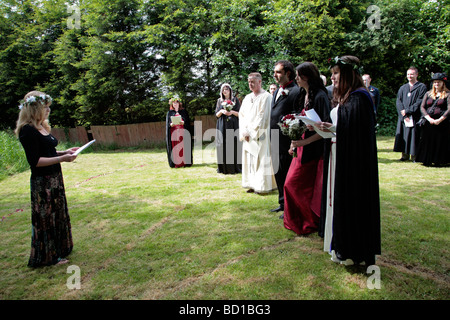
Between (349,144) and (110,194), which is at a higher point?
(349,144)

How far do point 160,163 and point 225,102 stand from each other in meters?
4.47

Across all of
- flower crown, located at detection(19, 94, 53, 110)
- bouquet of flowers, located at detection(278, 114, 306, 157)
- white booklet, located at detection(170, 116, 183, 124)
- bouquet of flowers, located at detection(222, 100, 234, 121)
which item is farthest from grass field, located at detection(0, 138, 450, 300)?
white booklet, located at detection(170, 116, 183, 124)

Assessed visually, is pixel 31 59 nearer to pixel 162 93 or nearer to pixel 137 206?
pixel 162 93

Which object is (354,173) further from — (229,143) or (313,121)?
(229,143)

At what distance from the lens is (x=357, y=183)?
9.53 feet

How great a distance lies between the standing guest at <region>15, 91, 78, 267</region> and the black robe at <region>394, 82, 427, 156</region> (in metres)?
8.45

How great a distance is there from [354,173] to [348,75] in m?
0.97

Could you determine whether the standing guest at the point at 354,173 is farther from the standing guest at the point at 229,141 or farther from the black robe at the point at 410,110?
the black robe at the point at 410,110

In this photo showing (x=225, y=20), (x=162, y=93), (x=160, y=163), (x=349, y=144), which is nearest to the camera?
(x=349, y=144)

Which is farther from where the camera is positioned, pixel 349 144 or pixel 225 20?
pixel 225 20

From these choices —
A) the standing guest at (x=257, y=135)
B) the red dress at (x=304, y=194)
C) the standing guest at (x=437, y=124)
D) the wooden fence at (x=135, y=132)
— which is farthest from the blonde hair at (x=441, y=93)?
the wooden fence at (x=135, y=132)

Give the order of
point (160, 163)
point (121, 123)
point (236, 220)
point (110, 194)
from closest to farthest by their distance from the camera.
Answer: point (236, 220)
point (110, 194)
point (160, 163)
point (121, 123)

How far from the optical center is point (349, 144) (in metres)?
2.90

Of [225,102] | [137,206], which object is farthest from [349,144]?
[225,102]
